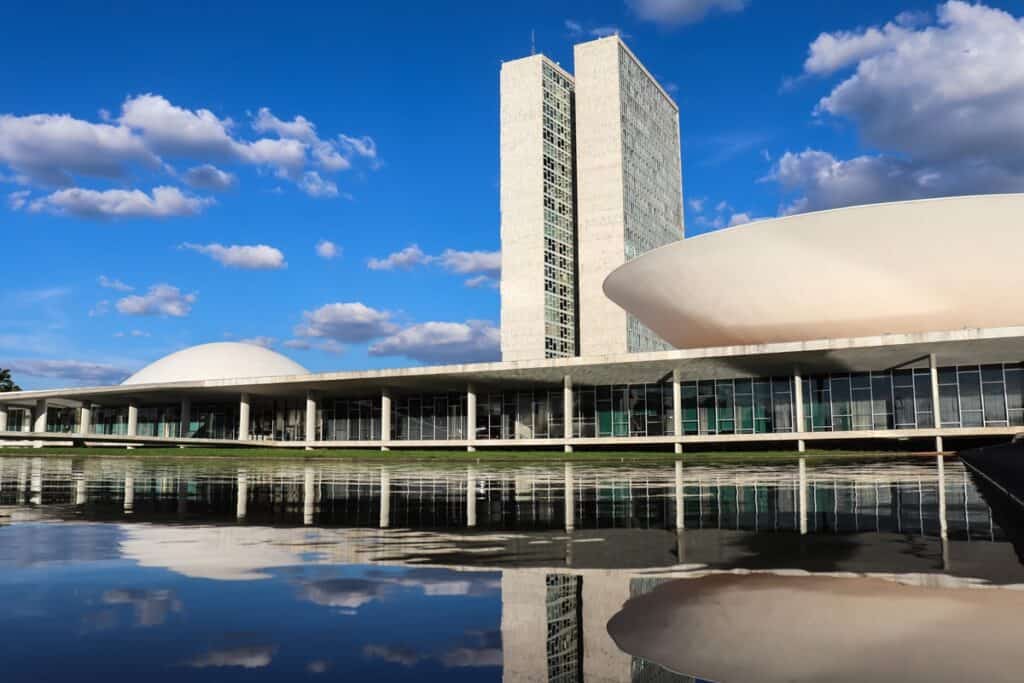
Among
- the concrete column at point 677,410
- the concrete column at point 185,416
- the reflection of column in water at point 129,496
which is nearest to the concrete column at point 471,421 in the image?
A: the concrete column at point 677,410

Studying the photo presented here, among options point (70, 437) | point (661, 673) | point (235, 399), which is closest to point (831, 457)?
point (661, 673)

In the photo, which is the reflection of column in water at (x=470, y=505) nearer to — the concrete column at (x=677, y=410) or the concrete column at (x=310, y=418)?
the concrete column at (x=677, y=410)

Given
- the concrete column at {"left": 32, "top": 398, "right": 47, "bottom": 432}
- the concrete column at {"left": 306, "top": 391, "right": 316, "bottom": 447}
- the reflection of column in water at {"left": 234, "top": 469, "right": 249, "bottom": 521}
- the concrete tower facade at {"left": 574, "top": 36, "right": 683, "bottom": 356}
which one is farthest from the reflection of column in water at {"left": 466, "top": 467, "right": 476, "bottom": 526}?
the concrete tower facade at {"left": 574, "top": 36, "right": 683, "bottom": 356}

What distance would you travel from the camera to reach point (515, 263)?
325 ft

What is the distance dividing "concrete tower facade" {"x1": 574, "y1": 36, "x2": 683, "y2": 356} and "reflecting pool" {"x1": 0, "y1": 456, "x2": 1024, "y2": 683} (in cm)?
8847

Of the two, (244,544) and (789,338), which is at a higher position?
(789,338)

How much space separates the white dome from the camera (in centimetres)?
7481

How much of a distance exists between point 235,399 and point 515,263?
4685cm

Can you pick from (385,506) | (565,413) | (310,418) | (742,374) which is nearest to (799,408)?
(742,374)

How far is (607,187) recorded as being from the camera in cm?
9906

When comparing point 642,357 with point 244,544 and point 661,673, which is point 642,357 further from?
point 661,673

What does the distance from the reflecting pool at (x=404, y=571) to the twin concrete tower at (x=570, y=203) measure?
86805mm

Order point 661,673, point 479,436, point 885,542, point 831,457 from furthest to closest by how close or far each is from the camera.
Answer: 1. point 479,436
2. point 831,457
3. point 885,542
4. point 661,673

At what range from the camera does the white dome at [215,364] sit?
74.8m
